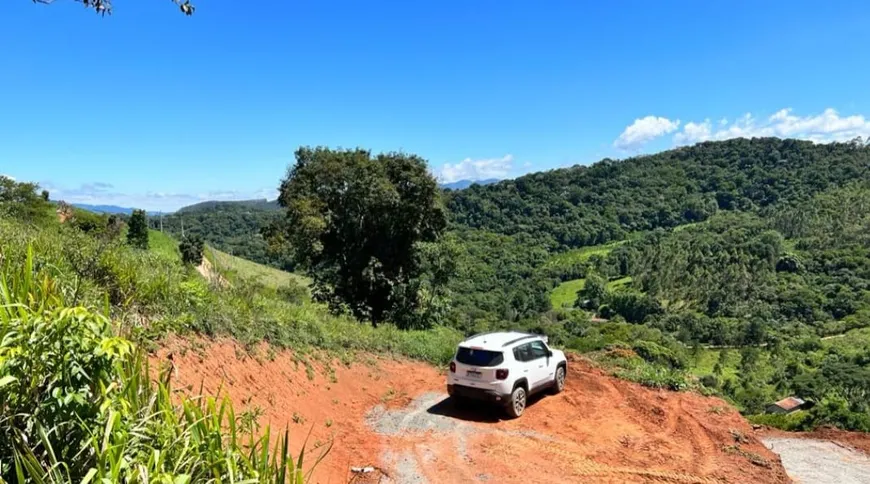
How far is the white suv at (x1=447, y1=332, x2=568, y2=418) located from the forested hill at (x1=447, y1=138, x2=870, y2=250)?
113m

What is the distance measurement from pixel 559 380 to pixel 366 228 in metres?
13.1

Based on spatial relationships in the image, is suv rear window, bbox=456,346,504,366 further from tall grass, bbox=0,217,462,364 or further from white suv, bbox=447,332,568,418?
tall grass, bbox=0,217,462,364

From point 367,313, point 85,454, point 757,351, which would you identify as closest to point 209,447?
point 85,454

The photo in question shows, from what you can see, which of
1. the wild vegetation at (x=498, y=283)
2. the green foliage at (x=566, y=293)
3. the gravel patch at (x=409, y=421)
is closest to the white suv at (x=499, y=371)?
the gravel patch at (x=409, y=421)

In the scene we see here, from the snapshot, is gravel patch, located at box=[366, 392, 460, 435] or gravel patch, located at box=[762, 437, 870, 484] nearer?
gravel patch, located at box=[762, 437, 870, 484]

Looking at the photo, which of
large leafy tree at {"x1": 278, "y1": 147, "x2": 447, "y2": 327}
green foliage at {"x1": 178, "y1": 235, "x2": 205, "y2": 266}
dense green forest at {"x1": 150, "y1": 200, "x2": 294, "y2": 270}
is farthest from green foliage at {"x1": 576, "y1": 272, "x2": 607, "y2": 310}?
large leafy tree at {"x1": 278, "y1": 147, "x2": 447, "y2": 327}

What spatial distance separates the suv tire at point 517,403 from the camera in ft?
33.5

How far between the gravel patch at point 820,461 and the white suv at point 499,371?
15.6 feet

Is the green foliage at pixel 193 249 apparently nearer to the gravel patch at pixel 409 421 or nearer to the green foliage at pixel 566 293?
the gravel patch at pixel 409 421

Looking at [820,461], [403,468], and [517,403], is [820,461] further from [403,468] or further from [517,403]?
[403,468]

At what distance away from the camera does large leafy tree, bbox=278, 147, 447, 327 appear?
22172 mm

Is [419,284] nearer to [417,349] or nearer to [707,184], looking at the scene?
[417,349]

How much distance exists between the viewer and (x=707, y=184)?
15175 cm

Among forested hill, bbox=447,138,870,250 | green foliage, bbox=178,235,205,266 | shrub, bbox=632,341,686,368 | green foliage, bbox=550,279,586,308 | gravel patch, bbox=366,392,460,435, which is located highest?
forested hill, bbox=447,138,870,250
